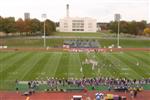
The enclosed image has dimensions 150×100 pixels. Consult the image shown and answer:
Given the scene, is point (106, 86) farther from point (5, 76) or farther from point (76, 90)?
point (5, 76)

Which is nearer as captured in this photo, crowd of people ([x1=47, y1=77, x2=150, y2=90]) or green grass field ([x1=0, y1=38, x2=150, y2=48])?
Answer: crowd of people ([x1=47, y1=77, x2=150, y2=90])

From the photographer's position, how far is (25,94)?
33969 millimetres

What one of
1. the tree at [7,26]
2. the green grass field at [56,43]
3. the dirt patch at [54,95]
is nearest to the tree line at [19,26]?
the tree at [7,26]

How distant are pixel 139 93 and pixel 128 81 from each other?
12.6 ft

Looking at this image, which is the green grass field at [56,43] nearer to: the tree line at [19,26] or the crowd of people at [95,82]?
the tree line at [19,26]

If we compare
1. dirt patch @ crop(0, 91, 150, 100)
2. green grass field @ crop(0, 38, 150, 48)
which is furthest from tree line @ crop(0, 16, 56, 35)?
dirt patch @ crop(0, 91, 150, 100)

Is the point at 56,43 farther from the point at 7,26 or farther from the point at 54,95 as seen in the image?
the point at 54,95

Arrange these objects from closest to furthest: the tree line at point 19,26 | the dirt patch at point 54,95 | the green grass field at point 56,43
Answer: the dirt patch at point 54,95, the green grass field at point 56,43, the tree line at point 19,26

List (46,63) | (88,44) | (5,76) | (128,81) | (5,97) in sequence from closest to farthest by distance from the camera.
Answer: (5,97) → (128,81) → (5,76) → (46,63) → (88,44)

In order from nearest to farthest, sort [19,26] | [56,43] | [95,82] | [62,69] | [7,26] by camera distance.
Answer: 1. [95,82]
2. [62,69]
3. [56,43]
4. [7,26]
5. [19,26]

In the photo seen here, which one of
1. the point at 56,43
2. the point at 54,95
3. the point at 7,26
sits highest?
the point at 7,26

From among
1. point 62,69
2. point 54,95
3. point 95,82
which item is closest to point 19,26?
point 62,69

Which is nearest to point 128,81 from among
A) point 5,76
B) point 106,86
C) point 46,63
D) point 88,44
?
point 106,86

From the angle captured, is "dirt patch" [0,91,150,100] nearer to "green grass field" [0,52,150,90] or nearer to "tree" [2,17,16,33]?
"green grass field" [0,52,150,90]
